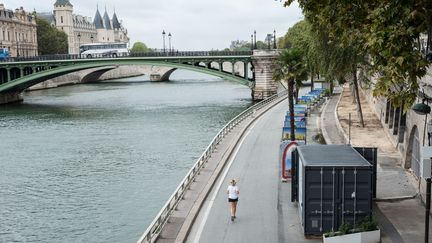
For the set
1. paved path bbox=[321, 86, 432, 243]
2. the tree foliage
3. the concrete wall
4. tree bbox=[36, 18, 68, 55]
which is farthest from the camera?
tree bbox=[36, 18, 68, 55]

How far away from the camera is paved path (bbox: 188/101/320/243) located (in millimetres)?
17906

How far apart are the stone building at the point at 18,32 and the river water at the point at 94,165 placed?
7175cm

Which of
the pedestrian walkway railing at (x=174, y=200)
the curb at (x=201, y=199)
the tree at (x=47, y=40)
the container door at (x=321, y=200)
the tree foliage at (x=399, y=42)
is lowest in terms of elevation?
the curb at (x=201, y=199)

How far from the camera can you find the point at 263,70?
83.1 m

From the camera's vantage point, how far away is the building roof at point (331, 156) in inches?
671

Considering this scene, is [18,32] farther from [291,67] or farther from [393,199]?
[393,199]

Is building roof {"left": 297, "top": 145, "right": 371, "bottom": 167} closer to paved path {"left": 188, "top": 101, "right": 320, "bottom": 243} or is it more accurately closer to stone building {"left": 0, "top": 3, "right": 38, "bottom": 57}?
paved path {"left": 188, "top": 101, "right": 320, "bottom": 243}

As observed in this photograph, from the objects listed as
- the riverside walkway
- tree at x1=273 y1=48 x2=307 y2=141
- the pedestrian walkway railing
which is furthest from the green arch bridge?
the riverside walkway

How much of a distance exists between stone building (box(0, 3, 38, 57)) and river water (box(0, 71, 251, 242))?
7175 centimetres

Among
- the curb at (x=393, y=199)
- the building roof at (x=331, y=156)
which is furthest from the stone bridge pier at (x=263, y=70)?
the building roof at (x=331, y=156)

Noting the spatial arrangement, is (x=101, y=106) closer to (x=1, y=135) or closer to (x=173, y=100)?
(x=173, y=100)

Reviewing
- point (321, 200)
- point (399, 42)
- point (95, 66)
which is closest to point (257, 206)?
point (321, 200)

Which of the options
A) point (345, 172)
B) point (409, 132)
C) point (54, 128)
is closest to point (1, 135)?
point (54, 128)

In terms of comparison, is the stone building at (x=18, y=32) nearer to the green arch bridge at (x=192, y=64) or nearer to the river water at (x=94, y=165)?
the green arch bridge at (x=192, y=64)
